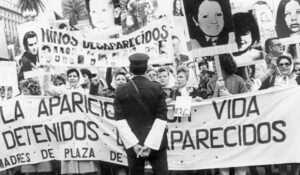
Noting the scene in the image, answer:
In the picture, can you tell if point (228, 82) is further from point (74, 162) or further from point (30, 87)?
point (30, 87)

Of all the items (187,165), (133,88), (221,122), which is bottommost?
(187,165)

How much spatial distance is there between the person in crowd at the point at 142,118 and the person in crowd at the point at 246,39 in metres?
2.88

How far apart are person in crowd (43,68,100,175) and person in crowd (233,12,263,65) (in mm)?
2410

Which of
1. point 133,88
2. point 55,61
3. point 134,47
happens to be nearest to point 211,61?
point 134,47

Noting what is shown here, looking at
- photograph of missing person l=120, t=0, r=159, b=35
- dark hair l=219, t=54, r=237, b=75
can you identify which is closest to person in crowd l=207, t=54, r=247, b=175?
dark hair l=219, t=54, r=237, b=75

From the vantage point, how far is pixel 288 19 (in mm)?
9016

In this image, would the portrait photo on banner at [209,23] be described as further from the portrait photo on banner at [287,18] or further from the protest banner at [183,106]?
the portrait photo on banner at [287,18]

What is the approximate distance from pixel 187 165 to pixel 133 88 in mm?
2082

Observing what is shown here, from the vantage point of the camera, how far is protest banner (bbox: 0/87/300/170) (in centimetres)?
689

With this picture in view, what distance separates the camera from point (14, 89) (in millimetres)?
9172

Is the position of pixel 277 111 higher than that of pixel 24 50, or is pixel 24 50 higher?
pixel 24 50

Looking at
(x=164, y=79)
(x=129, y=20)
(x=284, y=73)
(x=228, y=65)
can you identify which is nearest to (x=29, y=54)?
(x=129, y=20)

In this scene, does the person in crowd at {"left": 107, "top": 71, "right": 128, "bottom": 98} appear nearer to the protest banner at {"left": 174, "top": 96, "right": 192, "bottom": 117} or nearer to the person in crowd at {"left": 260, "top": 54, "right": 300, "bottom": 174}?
the protest banner at {"left": 174, "top": 96, "right": 192, "bottom": 117}

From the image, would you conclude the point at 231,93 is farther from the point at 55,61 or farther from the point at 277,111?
the point at 55,61
